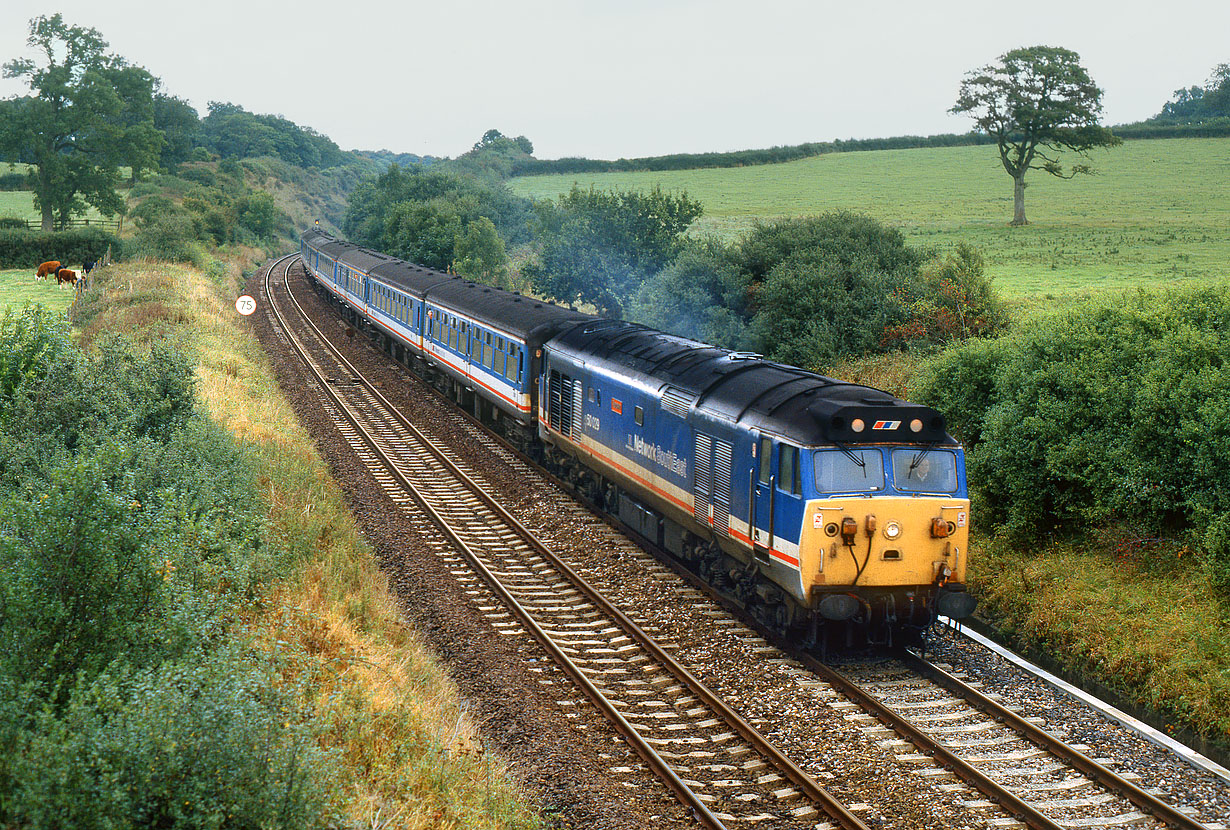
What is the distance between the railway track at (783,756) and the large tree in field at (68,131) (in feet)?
197

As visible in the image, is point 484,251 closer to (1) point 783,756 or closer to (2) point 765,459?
(2) point 765,459

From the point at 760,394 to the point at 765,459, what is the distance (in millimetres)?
1174

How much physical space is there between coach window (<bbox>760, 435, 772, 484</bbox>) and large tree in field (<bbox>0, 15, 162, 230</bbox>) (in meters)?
64.2

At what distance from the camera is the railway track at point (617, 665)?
368 inches

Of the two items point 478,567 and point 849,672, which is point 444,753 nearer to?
point 849,672

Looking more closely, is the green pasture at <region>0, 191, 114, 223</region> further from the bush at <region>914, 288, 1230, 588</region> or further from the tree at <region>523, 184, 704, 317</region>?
the bush at <region>914, 288, 1230, 588</region>

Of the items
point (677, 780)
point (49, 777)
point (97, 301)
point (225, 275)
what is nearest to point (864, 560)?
point (677, 780)

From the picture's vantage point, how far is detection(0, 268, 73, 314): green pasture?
40.1 m

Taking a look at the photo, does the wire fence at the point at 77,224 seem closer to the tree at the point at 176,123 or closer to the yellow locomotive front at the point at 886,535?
the tree at the point at 176,123

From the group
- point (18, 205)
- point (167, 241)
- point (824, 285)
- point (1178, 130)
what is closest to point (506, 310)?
point (824, 285)

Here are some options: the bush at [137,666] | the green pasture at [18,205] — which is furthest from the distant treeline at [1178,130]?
the bush at [137,666]

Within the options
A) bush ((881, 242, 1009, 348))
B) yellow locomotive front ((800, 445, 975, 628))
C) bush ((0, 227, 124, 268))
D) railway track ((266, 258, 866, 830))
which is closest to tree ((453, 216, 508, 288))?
bush ((0, 227, 124, 268))

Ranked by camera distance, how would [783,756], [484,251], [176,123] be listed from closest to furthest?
[783,756]
[484,251]
[176,123]

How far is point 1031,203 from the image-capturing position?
218 ft
